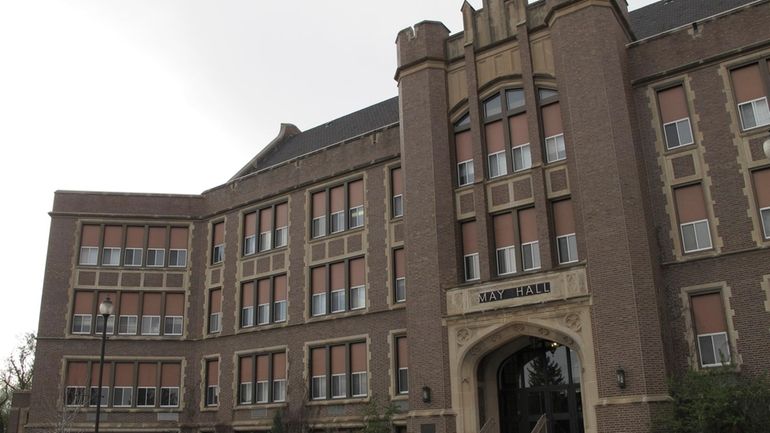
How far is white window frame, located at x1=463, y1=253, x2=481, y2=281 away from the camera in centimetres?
2583

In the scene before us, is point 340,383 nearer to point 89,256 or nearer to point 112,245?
point 112,245

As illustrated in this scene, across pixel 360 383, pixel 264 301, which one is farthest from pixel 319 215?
pixel 360 383

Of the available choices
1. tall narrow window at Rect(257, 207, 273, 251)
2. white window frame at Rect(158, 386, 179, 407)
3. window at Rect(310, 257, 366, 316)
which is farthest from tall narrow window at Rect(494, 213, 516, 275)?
white window frame at Rect(158, 386, 179, 407)

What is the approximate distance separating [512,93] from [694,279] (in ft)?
29.9

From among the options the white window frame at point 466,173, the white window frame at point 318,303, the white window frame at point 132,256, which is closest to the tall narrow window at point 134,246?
the white window frame at point 132,256

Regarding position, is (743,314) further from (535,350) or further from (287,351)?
(287,351)

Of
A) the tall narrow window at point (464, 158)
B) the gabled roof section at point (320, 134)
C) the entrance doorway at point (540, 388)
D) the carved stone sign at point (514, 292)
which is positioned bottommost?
the entrance doorway at point (540, 388)

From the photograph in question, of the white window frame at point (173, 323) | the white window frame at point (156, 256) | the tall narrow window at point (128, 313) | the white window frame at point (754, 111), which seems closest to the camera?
the white window frame at point (754, 111)

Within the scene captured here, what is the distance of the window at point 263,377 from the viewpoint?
32.3m

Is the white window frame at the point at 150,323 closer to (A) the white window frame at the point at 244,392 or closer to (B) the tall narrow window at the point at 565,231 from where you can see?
(A) the white window frame at the point at 244,392

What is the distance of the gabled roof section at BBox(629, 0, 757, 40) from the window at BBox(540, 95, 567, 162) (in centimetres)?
647

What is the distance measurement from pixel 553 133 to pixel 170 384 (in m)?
22.1

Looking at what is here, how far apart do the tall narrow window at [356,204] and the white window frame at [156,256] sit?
11342mm

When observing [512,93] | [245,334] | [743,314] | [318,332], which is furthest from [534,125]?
[245,334]
